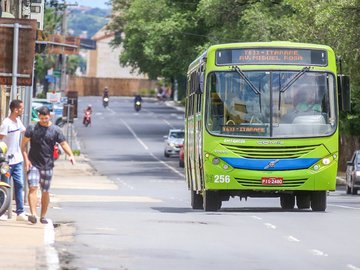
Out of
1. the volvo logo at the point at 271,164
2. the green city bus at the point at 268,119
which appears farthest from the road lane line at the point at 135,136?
the volvo logo at the point at 271,164

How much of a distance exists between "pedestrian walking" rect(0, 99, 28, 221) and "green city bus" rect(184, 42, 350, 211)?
5.59 metres

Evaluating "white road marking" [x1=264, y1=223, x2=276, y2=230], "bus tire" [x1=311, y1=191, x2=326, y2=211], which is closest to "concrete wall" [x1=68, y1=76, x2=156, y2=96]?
"bus tire" [x1=311, y1=191, x2=326, y2=211]

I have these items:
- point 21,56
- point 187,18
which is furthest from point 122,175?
point 21,56

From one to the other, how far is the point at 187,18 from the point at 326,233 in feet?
188

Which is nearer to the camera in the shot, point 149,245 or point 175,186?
point 149,245

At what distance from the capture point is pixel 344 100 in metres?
26.8

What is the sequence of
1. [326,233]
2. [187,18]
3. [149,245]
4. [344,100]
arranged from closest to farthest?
1. [149,245]
2. [326,233]
3. [344,100]
4. [187,18]

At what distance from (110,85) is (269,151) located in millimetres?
160664

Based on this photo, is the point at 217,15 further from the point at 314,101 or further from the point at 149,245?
the point at 149,245

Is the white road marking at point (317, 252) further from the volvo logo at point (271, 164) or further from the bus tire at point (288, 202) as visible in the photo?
the bus tire at point (288, 202)

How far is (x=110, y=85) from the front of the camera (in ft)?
614

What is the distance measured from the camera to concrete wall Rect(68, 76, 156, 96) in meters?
184

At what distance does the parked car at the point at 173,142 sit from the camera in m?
82.0

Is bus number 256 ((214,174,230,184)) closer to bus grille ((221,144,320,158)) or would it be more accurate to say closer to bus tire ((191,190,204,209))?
bus grille ((221,144,320,158))
